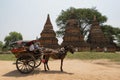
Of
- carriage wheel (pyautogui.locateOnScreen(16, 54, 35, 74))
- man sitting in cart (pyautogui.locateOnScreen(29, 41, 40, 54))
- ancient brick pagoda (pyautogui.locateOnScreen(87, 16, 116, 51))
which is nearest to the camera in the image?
carriage wheel (pyautogui.locateOnScreen(16, 54, 35, 74))

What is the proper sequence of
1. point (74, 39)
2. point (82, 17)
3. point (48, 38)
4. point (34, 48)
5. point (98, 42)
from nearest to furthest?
point (34, 48)
point (74, 39)
point (48, 38)
point (98, 42)
point (82, 17)

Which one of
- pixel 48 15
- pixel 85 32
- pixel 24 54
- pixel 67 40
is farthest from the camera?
pixel 85 32

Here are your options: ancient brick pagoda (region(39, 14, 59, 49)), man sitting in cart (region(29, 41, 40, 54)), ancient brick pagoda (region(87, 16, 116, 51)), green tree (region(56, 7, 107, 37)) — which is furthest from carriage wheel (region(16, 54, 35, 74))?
green tree (region(56, 7, 107, 37))

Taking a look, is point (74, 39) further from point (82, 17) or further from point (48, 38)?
point (82, 17)

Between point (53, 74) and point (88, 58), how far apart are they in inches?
542

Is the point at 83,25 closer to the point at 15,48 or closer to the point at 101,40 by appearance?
the point at 101,40

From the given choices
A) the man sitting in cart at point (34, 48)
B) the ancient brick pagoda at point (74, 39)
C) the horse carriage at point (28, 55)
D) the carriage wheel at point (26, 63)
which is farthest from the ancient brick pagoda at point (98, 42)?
the carriage wheel at point (26, 63)

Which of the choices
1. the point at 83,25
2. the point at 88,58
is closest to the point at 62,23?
the point at 83,25

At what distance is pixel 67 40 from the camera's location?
39.2 m

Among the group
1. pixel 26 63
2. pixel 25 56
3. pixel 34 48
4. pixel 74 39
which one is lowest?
pixel 26 63

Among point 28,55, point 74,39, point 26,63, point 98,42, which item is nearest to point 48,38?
point 74,39

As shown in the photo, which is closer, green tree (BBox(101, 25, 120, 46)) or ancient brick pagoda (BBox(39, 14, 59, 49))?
ancient brick pagoda (BBox(39, 14, 59, 49))

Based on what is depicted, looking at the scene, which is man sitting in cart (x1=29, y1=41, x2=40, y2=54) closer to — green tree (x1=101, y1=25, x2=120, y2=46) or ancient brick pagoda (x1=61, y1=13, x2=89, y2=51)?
ancient brick pagoda (x1=61, y1=13, x2=89, y2=51)

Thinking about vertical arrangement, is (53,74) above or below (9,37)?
below
